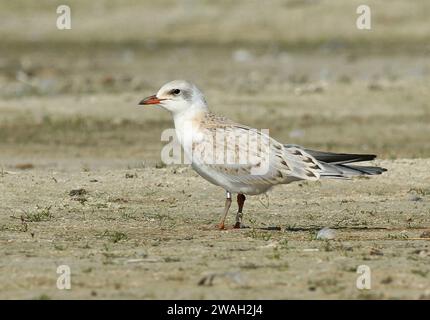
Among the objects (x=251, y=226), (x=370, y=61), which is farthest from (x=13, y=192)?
(x=370, y=61)

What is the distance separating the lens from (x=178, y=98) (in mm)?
8844

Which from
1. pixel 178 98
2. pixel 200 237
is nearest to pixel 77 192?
pixel 178 98

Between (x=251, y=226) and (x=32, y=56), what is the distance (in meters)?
18.6

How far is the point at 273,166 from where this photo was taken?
8.73 meters

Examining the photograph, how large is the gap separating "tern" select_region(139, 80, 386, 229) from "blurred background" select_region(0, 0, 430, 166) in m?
5.05

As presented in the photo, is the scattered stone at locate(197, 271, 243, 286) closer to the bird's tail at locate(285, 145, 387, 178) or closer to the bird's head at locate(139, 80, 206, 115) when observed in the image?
the bird's tail at locate(285, 145, 387, 178)

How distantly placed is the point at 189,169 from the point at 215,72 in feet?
40.7

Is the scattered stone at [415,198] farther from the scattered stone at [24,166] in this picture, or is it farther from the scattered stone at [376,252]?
the scattered stone at [24,166]

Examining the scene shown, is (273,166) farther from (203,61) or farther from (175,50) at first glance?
(175,50)

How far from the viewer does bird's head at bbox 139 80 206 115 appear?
8.83 m

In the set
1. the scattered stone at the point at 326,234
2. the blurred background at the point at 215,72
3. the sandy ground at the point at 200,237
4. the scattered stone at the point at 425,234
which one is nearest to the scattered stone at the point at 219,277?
the sandy ground at the point at 200,237

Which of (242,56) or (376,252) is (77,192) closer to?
(376,252)

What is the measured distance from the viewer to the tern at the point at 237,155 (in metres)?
8.66

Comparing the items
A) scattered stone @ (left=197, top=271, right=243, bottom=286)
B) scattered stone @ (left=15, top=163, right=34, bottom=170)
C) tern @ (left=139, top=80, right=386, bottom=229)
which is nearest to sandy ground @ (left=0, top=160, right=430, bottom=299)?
scattered stone @ (left=197, top=271, right=243, bottom=286)
